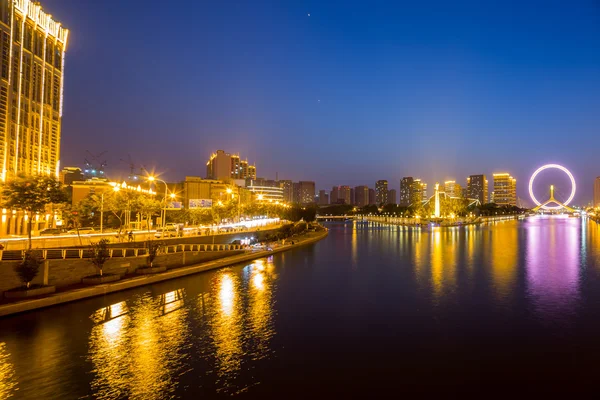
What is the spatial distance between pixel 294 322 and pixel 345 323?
2.13 m

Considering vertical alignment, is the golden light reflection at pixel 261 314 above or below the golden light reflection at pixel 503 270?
below

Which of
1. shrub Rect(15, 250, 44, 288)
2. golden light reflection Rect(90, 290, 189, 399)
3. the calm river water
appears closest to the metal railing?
shrub Rect(15, 250, 44, 288)

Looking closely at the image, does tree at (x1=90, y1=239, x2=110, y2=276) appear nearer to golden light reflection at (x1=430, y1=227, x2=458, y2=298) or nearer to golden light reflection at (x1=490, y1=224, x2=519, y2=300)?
golden light reflection at (x1=430, y1=227, x2=458, y2=298)

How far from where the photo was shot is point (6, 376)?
1097 cm

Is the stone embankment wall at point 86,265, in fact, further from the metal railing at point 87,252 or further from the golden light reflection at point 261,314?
the golden light reflection at point 261,314

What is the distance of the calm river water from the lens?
1091 centimetres

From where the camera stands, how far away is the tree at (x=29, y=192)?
23.4 metres

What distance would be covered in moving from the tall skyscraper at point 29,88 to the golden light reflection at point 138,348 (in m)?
27.4

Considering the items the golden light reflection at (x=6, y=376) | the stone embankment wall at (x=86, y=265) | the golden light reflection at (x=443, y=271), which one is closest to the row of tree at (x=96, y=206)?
the stone embankment wall at (x=86, y=265)

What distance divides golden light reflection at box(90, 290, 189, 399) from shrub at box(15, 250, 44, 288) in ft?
10.6

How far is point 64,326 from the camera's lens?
1516 cm

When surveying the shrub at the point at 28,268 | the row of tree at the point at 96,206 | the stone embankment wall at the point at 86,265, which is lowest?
the stone embankment wall at the point at 86,265

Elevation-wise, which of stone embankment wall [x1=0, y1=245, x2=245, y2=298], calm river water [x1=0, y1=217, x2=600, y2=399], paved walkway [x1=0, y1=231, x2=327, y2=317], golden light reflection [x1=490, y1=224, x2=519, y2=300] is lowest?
calm river water [x1=0, y1=217, x2=600, y2=399]

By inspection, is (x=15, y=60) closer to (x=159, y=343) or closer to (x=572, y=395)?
(x=159, y=343)
